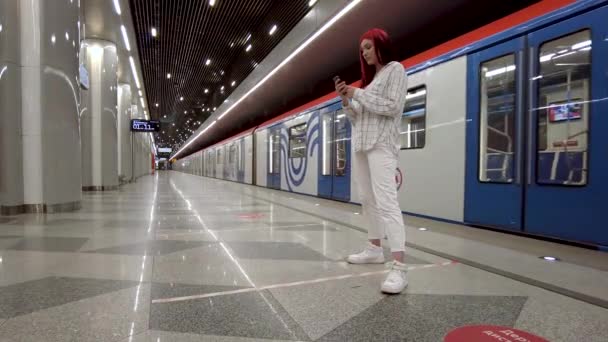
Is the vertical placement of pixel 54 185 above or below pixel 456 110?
below

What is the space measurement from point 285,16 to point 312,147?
476cm

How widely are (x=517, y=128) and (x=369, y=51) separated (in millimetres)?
2176

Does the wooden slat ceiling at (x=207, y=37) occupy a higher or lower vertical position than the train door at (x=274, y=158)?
higher

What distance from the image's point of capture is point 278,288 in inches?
86.3

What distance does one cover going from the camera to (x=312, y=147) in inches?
340

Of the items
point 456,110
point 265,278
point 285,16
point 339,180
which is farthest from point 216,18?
point 265,278

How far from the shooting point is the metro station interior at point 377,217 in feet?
5.81

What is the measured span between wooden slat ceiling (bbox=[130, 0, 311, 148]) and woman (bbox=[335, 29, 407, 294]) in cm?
854

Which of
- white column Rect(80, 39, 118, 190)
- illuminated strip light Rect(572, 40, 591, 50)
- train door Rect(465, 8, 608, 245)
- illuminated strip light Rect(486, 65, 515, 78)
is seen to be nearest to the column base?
white column Rect(80, 39, 118, 190)

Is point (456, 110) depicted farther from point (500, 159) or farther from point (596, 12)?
point (596, 12)

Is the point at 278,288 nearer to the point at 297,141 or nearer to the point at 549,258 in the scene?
the point at 549,258

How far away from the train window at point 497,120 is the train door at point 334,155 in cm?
301

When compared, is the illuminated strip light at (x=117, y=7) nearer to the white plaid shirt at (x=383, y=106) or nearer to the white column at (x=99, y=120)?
the white column at (x=99, y=120)

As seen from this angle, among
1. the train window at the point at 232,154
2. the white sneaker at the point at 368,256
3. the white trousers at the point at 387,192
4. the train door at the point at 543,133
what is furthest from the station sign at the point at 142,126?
the white trousers at the point at 387,192
